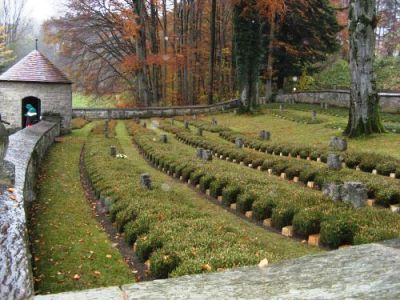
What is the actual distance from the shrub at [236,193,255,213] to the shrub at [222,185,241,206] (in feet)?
1.50

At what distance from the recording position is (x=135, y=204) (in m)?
8.33

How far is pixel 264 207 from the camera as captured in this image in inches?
339

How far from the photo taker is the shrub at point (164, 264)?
5.41 metres

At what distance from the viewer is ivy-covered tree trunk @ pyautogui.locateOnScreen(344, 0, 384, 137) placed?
1781 cm

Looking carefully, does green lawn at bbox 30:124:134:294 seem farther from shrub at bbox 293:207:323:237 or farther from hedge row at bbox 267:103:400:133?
hedge row at bbox 267:103:400:133

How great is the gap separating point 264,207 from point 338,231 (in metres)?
2.17

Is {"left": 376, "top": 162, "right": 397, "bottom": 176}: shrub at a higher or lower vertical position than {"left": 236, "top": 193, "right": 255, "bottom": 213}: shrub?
higher

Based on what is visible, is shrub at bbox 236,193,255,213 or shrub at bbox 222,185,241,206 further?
shrub at bbox 222,185,241,206

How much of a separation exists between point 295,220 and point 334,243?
3.23 ft

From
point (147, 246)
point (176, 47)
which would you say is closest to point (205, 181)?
point (147, 246)

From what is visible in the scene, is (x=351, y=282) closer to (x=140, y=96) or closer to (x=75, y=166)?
(x=75, y=166)

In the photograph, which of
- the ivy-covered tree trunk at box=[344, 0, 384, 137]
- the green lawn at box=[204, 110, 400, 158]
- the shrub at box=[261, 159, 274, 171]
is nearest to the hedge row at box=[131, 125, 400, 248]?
the shrub at box=[261, 159, 274, 171]

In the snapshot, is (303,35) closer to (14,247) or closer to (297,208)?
(297,208)

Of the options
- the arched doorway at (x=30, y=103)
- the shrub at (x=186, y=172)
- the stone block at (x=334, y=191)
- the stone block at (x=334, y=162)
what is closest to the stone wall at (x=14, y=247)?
the shrub at (x=186, y=172)
